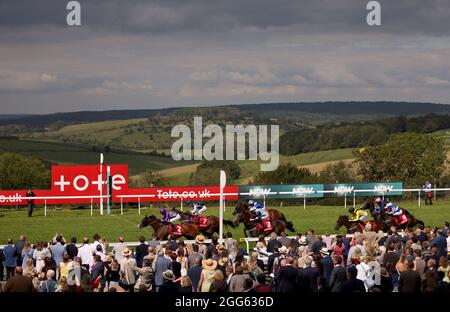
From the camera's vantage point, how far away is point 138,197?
31.8 metres

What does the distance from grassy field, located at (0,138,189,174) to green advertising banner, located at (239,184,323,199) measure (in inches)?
2185

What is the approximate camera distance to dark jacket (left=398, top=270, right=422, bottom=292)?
11.9 m

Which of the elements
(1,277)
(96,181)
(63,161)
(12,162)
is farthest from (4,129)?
(1,277)

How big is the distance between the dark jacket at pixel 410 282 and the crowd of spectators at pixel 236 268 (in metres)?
0.01

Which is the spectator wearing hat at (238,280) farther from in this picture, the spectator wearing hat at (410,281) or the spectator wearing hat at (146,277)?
the spectator wearing hat at (410,281)

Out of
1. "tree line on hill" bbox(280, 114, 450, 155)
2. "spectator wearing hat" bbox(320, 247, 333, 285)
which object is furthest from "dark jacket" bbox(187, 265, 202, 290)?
"tree line on hill" bbox(280, 114, 450, 155)

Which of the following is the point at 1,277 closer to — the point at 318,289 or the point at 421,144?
the point at 318,289

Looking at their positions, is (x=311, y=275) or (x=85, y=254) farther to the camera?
(x=85, y=254)

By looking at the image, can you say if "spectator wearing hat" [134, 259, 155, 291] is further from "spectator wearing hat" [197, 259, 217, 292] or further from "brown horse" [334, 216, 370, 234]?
"brown horse" [334, 216, 370, 234]

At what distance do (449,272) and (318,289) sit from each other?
187cm

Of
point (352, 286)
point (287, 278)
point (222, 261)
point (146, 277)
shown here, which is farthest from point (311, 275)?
point (146, 277)

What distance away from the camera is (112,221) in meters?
28.4

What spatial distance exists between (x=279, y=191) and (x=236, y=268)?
876 inches

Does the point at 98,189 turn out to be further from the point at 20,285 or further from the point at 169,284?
the point at 20,285
